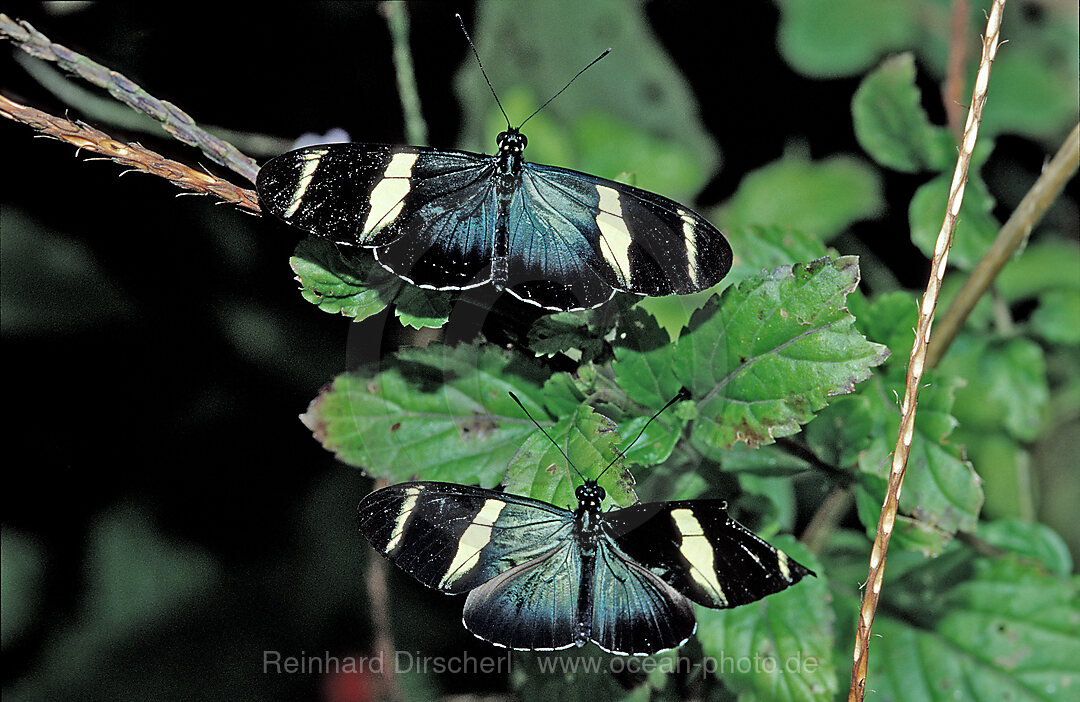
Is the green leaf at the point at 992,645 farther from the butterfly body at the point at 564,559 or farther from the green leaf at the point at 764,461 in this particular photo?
the butterfly body at the point at 564,559

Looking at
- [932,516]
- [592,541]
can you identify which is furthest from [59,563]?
[932,516]

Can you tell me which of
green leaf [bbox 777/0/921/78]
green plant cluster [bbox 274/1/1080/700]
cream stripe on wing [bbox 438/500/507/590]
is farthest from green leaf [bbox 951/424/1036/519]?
cream stripe on wing [bbox 438/500/507/590]

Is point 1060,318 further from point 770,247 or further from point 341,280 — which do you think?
point 341,280

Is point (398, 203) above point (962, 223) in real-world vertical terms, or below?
below

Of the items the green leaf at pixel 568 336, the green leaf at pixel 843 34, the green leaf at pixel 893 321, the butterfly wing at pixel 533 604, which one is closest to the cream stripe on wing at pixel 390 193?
the green leaf at pixel 568 336

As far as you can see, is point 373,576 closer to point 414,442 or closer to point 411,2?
point 414,442

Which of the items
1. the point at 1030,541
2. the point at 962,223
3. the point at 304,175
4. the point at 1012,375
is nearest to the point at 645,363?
the point at 304,175

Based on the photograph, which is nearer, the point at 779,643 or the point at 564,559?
the point at 564,559
